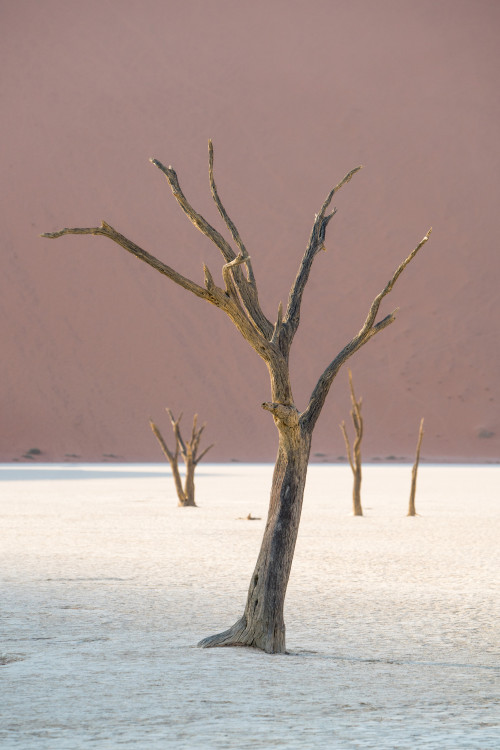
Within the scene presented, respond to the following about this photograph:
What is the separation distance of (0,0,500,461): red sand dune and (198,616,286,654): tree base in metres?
50.9

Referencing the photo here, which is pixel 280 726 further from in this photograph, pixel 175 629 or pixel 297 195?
pixel 297 195

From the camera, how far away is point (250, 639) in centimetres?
627

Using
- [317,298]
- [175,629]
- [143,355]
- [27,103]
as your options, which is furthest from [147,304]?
[175,629]

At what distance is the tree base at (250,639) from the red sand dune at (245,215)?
5091 centimetres

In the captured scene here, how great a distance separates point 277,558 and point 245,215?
6188cm

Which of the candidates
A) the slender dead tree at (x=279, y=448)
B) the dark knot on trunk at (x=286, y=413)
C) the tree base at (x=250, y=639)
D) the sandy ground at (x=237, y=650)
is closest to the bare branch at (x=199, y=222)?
the slender dead tree at (x=279, y=448)

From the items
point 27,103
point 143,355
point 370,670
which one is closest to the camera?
point 370,670

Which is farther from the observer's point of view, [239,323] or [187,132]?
[187,132]

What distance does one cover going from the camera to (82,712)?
459cm

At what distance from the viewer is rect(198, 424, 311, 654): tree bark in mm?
6246

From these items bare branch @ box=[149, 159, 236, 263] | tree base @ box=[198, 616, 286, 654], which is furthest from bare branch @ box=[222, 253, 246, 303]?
tree base @ box=[198, 616, 286, 654]

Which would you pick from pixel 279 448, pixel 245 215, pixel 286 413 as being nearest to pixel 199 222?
pixel 286 413

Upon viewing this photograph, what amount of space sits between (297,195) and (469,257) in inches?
410

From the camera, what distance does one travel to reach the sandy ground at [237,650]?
4.33 meters
